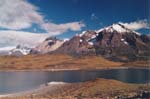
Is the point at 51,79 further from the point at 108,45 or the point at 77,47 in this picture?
the point at 77,47

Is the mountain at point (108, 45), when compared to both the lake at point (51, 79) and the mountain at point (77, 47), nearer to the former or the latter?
the mountain at point (77, 47)

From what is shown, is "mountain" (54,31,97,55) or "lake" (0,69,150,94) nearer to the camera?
"lake" (0,69,150,94)

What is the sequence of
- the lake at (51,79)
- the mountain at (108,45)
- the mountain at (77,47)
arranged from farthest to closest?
the mountain at (77,47), the mountain at (108,45), the lake at (51,79)

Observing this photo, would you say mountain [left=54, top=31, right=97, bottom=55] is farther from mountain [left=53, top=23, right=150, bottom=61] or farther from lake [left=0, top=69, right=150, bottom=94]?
lake [left=0, top=69, right=150, bottom=94]

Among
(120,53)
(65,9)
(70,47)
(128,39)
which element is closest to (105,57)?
(120,53)

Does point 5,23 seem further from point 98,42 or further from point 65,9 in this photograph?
point 98,42

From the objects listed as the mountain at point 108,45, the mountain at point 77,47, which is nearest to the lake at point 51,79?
the mountain at point 108,45

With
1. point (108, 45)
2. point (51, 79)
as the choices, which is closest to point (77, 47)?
point (108, 45)

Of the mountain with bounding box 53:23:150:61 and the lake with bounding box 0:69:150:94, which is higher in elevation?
the mountain with bounding box 53:23:150:61

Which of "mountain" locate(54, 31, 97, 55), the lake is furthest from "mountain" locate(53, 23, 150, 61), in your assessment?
the lake

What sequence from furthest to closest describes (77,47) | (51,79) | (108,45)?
1. (77,47)
2. (108,45)
3. (51,79)

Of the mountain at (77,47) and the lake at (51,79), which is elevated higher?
the mountain at (77,47)

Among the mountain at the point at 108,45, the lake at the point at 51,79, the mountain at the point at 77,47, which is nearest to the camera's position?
the lake at the point at 51,79

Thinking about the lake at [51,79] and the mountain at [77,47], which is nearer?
the lake at [51,79]
